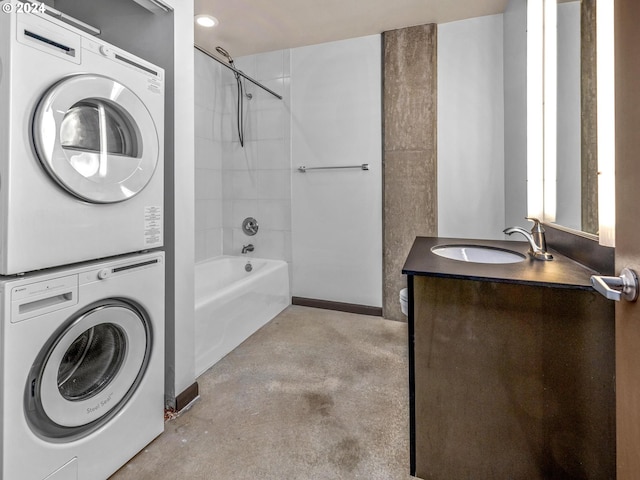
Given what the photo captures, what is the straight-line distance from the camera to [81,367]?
4.03 feet

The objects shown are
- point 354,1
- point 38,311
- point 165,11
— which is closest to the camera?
point 38,311

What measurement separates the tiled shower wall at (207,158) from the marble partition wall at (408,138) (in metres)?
1.65

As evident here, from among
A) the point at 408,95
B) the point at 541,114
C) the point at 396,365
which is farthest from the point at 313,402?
the point at 408,95

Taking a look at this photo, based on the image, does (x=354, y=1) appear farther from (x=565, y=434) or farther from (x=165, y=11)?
(x=565, y=434)

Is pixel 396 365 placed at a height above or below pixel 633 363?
below

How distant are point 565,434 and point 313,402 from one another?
1102 mm

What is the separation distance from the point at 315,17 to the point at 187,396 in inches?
108

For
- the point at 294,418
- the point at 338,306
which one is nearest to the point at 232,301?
the point at 294,418

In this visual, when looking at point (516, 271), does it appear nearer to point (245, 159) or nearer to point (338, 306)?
point (338, 306)

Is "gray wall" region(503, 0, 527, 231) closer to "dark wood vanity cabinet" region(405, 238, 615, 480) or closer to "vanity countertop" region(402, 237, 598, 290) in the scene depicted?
"vanity countertop" region(402, 237, 598, 290)

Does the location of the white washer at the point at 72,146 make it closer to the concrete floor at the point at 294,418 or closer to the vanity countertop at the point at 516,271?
the concrete floor at the point at 294,418

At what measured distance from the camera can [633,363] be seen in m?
0.60

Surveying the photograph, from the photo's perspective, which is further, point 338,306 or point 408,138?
point 338,306

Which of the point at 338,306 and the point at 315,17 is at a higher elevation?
the point at 315,17
